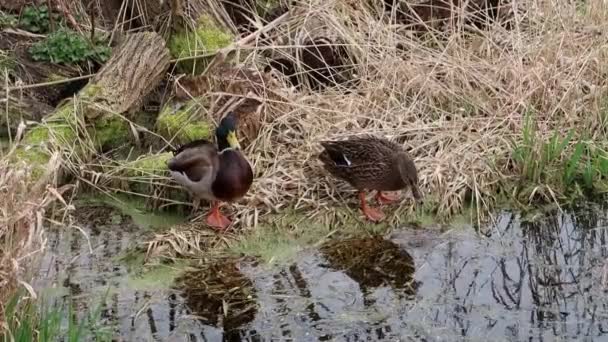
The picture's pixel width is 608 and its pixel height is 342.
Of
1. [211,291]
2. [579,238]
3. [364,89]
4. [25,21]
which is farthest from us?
[25,21]

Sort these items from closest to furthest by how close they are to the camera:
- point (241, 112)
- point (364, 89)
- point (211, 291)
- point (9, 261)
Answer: point (9, 261) → point (211, 291) → point (241, 112) → point (364, 89)

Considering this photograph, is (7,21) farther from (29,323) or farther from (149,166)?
(29,323)

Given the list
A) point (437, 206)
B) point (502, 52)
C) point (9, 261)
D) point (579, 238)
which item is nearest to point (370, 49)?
point (502, 52)

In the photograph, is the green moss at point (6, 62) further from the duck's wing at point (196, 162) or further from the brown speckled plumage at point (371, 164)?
the brown speckled plumage at point (371, 164)

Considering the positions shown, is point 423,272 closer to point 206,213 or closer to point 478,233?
point 478,233

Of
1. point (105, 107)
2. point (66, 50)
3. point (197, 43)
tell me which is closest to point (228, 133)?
point (105, 107)

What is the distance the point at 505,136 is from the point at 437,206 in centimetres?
78

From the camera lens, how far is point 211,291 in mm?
4535

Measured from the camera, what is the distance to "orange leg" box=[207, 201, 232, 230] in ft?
16.7

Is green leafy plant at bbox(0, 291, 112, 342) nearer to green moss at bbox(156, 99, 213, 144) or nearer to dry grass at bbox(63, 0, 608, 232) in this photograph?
dry grass at bbox(63, 0, 608, 232)

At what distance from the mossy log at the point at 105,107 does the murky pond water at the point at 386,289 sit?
2.14ft

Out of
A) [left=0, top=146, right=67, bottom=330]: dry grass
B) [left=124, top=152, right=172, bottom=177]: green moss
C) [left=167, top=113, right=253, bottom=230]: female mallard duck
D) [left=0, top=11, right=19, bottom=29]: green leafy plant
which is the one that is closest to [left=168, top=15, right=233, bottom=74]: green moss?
[left=124, top=152, right=172, bottom=177]: green moss

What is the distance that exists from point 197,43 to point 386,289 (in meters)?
2.56

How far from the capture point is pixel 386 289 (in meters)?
4.54
